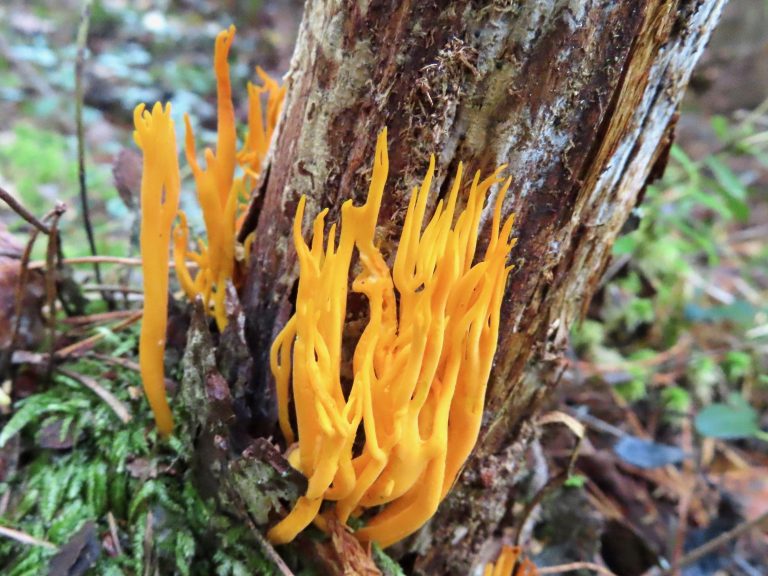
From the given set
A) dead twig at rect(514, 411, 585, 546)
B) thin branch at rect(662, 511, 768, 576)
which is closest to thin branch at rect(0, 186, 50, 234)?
dead twig at rect(514, 411, 585, 546)

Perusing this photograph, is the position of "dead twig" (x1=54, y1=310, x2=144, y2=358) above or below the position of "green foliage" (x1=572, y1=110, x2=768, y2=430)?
above

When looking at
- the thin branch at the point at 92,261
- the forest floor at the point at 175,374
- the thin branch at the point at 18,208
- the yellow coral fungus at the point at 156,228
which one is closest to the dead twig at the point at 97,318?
the forest floor at the point at 175,374

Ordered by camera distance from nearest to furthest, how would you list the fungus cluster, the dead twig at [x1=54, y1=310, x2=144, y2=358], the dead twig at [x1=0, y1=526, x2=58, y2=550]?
the fungus cluster
the dead twig at [x1=0, y1=526, x2=58, y2=550]
the dead twig at [x1=54, y1=310, x2=144, y2=358]

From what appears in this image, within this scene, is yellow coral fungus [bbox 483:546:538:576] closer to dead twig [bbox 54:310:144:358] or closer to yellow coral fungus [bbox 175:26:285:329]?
yellow coral fungus [bbox 175:26:285:329]

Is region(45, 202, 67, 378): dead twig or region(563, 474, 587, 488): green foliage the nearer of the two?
region(45, 202, 67, 378): dead twig

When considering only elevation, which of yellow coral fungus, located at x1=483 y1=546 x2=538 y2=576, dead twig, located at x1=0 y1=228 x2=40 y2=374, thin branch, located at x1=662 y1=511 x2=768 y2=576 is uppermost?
dead twig, located at x1=0 y1=228 x2=40 y2=374

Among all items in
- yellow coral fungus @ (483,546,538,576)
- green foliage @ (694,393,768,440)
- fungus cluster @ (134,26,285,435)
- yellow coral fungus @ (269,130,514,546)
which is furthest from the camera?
green foliage @ (694,393,768,440)

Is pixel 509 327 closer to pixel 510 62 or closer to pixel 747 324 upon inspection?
pixel 510 62
